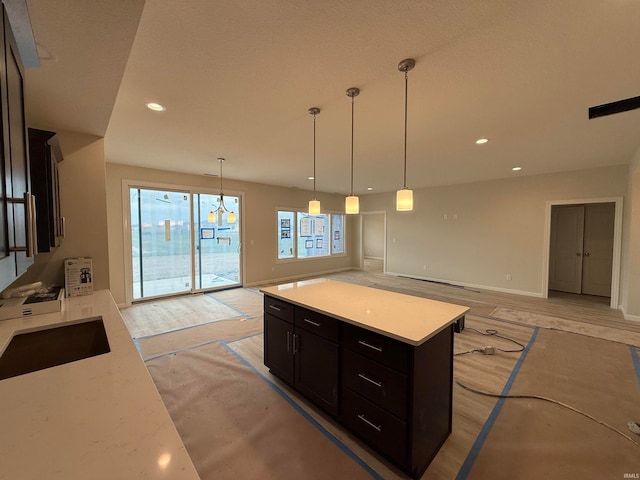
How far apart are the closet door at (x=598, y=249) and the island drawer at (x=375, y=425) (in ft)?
22.9

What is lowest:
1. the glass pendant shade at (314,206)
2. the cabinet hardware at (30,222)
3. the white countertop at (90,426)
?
the white countertop at (90,426)

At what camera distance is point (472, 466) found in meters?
1.66

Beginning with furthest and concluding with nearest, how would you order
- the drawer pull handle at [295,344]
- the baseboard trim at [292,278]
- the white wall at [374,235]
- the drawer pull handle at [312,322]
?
1. the white wall at [374,235]
2. the baseboard trim at [292,278]
3. the drawer pull handle at [295,344]
4. the drawer pull handle at [312,322]

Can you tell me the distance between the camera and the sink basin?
5.00ft

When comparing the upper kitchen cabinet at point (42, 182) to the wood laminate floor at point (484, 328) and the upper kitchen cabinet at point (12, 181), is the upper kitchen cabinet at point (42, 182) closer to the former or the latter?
the upper kitchen cabinet at point (12, 181)

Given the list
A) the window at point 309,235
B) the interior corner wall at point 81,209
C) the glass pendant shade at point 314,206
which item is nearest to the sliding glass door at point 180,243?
the window at point 309,235

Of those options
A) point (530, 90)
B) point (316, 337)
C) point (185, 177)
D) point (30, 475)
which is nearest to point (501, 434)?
point (316, 337)

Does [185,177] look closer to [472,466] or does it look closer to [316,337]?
[316,337]

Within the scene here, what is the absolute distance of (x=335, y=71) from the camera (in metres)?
1.95

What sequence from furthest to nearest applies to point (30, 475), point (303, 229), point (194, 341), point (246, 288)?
1. point (303, 229)
2. point (246, 288)
3. point (194, 341)
4. point (30, 475)

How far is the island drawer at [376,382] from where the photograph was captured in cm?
153

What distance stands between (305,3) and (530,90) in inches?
79.8

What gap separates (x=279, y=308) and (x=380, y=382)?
3.67ft

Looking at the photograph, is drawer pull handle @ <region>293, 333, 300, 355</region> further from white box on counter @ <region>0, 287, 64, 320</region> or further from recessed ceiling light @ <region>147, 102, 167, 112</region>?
recessed ceiling light @ <region>147, 102, 167, 112</region>
